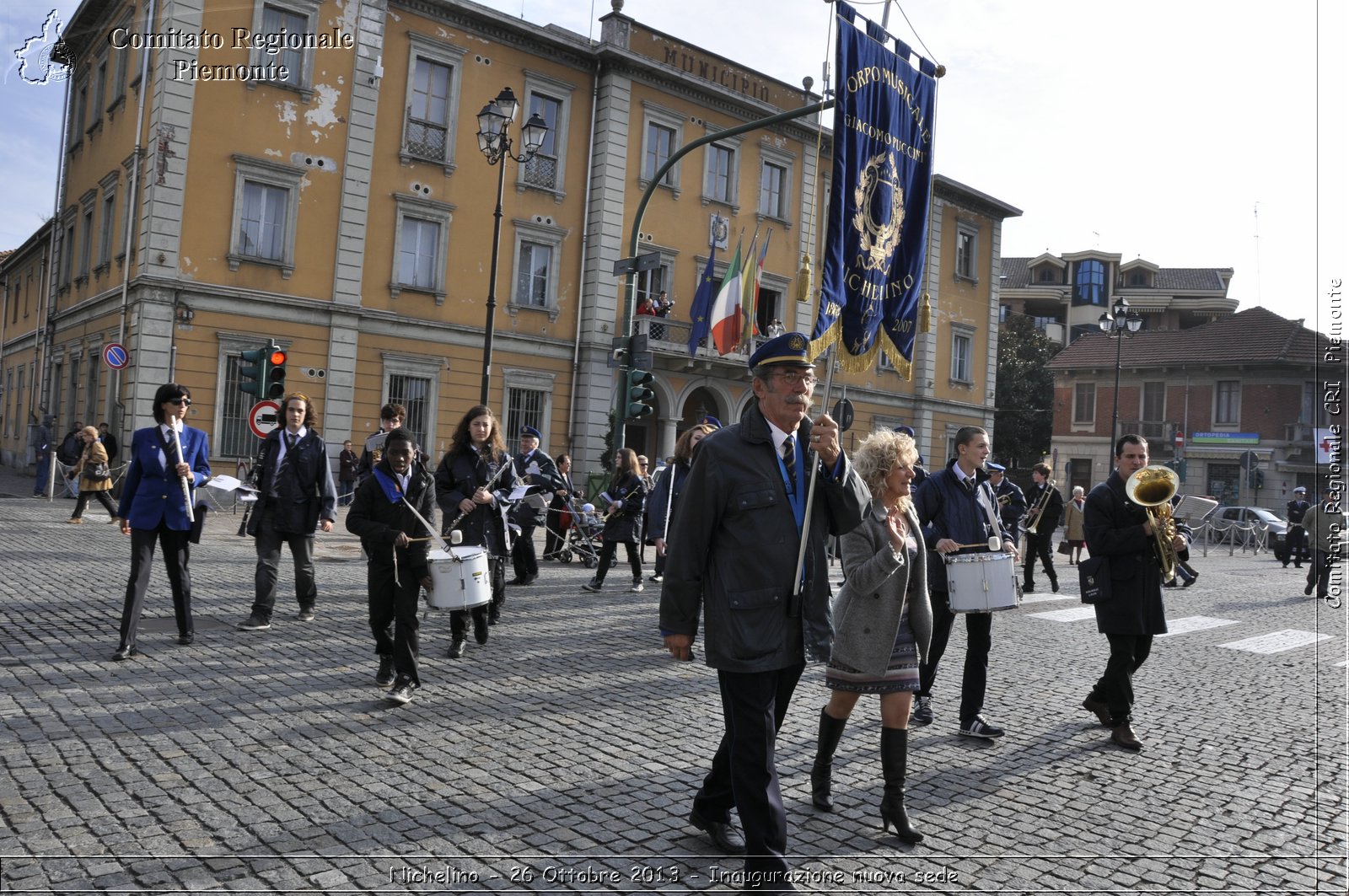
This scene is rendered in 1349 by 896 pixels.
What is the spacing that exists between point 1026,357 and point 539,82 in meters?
36.9

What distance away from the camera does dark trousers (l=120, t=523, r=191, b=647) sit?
701cm

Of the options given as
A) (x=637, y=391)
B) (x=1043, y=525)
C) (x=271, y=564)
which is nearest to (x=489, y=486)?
(x=271, y=564)

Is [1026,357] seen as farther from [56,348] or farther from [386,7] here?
[56,348]

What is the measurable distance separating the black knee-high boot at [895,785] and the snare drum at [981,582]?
5.82 ft

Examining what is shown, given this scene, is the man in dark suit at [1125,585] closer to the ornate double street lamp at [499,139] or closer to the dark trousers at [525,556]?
the dark trousers at [525,556]

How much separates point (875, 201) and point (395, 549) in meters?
→ 3.72

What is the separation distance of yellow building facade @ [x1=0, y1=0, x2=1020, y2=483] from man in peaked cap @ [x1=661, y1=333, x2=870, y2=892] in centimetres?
1531

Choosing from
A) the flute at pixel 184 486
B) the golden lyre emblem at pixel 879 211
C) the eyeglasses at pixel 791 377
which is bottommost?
the flute at pixel 184 486

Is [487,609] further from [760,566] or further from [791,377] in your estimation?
[791,377]

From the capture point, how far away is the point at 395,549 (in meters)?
6.41

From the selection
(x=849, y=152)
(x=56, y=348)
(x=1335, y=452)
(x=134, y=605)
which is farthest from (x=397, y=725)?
→ (x=56, y=348)

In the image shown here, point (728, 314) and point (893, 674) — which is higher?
point (728, 314)

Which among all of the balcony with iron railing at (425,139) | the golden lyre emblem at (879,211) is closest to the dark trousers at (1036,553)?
the golden lyre emblem at (879,211)

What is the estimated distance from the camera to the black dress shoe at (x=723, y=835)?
4125mm
